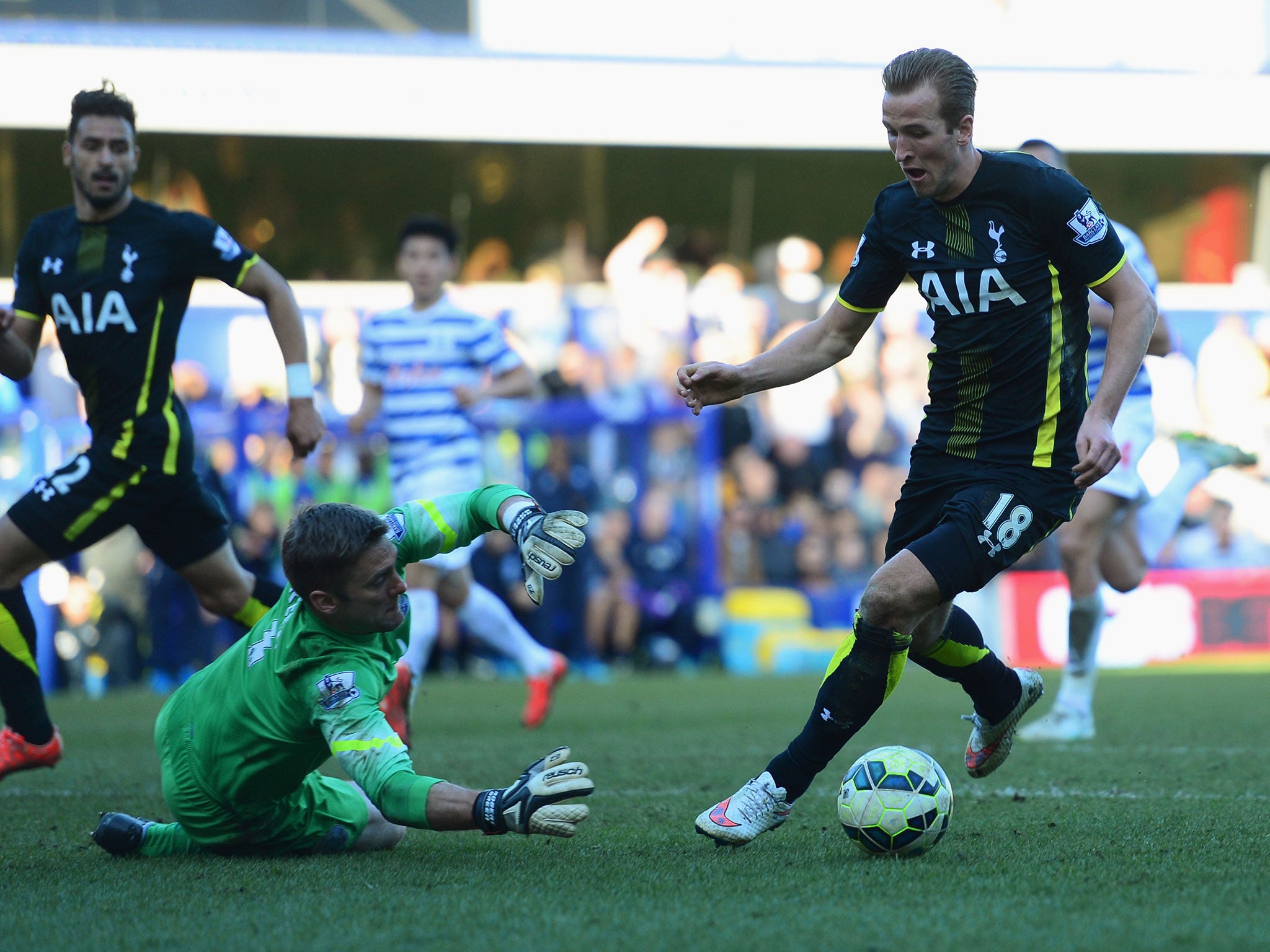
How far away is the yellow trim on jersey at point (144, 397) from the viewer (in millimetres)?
5301

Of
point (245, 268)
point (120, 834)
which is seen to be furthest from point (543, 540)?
point (245, 268)

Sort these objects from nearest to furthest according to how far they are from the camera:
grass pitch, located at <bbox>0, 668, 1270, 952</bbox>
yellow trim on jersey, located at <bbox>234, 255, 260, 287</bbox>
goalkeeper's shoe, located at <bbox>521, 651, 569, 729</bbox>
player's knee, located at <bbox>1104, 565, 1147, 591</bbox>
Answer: grass pitch, located at <bbox>0, 668, 1270, 952</bbox>
yellow trim on jersey, located at <bbox>234, 255, 260, 287</bbox>
player's knee, located at <bbox>1104, 565, 1147, 591</bbox>
goalkeeper's shoe, located at <bbox>521, 651, 569, 729</bbox>

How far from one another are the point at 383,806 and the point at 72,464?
2.48 meters

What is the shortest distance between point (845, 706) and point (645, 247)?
12.9 meters

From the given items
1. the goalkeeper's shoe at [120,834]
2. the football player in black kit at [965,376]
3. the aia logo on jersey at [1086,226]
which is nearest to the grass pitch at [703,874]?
the goalkeeper's shoe at [120,834]

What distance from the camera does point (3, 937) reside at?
3.05 meters

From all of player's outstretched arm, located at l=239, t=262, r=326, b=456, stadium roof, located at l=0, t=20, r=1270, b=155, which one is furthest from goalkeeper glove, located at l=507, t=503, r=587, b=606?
stadium roof, located at l=0, t=20, r=1270, b=155

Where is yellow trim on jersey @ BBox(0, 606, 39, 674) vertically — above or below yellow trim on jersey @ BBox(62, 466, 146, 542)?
below

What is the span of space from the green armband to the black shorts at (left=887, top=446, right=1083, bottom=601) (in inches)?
57.2

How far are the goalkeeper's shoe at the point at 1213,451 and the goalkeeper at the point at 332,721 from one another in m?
4.77

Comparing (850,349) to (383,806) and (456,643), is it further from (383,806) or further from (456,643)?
(456,643)

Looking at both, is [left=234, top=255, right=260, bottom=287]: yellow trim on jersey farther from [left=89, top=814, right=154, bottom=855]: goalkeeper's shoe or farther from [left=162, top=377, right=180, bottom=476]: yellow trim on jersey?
[left=89, top=814, right=154, bottom=855]: goalkeeper's shoe

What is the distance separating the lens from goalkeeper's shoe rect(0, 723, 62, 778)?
203 inches

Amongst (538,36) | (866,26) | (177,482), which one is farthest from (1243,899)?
(866,26)
